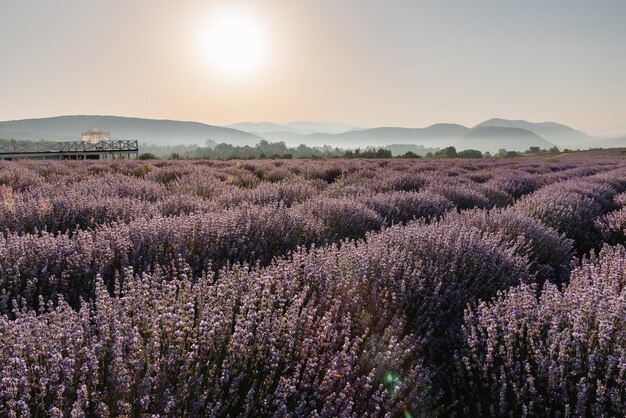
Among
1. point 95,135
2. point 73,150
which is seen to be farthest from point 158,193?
point 95,135

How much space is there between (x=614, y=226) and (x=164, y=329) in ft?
19.5

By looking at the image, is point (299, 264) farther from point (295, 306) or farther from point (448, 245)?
point (448, 245)

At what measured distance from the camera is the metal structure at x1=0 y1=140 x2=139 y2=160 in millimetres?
25359

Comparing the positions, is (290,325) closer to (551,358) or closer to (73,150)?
(551,358)

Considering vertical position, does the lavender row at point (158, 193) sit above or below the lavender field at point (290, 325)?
above

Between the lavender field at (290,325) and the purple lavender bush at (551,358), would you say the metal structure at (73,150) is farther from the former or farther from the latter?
the purple lavender bush at (551,358)

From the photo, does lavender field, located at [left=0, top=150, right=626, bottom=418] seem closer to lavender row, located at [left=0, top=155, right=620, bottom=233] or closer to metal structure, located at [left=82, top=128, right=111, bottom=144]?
lavender row, located at [left=0, top=155, right=620, bottom=233]

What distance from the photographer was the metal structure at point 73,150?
83.2 feet

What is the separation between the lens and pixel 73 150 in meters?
25.8

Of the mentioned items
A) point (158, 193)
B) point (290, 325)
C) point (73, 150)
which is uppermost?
point (73, 150)

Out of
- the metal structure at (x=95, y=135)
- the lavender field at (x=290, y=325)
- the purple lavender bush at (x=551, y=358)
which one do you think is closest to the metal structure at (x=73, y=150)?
the metal structure at (x=95, y=135)

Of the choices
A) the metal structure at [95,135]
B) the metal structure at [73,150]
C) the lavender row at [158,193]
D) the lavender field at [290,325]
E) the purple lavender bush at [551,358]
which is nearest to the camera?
the lavender field at [290,325]

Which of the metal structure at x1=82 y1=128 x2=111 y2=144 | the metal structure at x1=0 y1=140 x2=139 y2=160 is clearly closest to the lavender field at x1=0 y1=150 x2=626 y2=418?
the metal structure at x1=0 y1=140 x2=139 y2=160

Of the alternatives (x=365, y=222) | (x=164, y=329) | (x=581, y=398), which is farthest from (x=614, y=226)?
(x=164, y=329)
